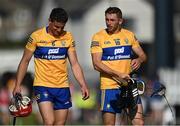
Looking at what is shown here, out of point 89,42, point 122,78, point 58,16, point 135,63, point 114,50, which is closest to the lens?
point 58,16

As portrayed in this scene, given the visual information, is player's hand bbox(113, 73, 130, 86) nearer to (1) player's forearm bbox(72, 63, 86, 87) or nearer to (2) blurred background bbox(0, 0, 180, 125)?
(1) player's forearm bbox(72, 63, 86, 87)

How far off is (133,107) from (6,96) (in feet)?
32.3

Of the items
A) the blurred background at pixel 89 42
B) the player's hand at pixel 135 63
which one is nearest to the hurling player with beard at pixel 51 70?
the player's hand at pixel 135 63

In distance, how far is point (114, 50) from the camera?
515 inches

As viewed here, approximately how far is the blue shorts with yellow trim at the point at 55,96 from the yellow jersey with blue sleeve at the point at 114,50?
2.12ft

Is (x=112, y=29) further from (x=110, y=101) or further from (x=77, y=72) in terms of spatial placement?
(x=110, y=101)

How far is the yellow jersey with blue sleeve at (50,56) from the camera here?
42.6 ft

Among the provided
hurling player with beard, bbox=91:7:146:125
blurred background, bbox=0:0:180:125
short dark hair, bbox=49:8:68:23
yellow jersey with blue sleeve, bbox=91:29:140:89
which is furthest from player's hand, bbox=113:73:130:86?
short dark hair, bbox=49:8:68:23

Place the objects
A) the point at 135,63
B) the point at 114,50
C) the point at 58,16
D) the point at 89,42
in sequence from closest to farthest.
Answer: the point at 58,16 < the point at 114,50 < the point at 135,63 < the point at 89,42

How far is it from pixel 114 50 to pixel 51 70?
3.19 feet

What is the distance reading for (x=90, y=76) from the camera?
35312mm

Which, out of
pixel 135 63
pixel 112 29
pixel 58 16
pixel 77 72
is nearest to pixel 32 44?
pixel 58 16

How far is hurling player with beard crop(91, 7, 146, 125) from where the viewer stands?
13.0 meters

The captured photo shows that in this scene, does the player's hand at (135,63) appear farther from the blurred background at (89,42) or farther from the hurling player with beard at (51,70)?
the hurling player with beard at (51,70)
